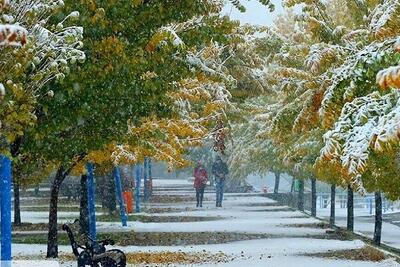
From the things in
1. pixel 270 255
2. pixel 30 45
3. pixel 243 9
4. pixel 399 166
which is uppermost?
pixel 243 9

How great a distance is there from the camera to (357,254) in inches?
683

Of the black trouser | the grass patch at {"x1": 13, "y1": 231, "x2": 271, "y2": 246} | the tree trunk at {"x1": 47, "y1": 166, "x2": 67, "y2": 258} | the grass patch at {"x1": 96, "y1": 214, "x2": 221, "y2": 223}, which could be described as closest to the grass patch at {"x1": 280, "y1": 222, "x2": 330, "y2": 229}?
the grass patch at {"x1": 96, "y1": 214, "x2": 221, "y2": 223}

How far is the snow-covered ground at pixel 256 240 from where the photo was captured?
625 inches

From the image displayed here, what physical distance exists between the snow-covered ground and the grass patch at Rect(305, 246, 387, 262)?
1.14ft

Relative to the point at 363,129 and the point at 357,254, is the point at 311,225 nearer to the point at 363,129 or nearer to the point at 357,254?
the point at 357,254

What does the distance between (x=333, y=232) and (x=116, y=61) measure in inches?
536

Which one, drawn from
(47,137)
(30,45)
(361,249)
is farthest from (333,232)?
(30,45)

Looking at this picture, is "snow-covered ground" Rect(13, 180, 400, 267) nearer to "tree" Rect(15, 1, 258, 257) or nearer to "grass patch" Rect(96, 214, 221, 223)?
"grass patch" Rect(96, 214, 221, 223)

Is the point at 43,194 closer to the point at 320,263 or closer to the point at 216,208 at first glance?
the point at 216,208

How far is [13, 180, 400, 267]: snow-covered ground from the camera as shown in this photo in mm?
15867

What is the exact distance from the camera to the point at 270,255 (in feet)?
55.7

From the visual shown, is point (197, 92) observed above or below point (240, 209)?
above

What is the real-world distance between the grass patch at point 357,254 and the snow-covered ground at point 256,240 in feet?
1.14

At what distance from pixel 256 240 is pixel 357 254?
3.72m
